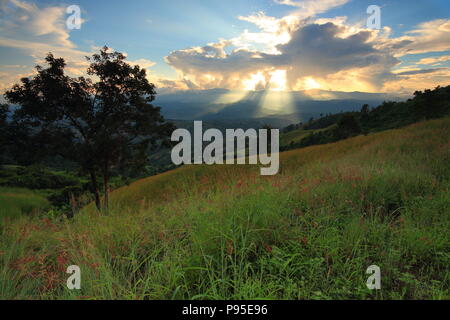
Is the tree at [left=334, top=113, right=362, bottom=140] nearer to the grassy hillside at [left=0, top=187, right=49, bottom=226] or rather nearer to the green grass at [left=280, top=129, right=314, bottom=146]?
the green grass at [left=280, top=129, right=314, bottom=146]

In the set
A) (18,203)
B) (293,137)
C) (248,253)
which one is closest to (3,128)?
(248,253)

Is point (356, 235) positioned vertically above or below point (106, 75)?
below

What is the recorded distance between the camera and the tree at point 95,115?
15.2m

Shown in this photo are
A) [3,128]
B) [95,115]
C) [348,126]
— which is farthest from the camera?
[348,126]

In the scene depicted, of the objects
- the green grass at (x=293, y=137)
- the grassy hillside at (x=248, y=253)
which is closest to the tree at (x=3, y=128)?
the grassy hillside at (x=248, y=253)

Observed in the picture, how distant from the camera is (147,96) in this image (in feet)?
61.9

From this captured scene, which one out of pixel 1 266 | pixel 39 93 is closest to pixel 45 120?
pixel 39 93

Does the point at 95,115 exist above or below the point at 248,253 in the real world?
above

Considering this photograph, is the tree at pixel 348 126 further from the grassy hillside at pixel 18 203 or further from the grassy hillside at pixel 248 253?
the grassy hillside at pixel 18 203

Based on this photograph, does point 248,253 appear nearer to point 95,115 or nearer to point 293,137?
point 95,115

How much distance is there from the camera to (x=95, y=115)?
1758 cm

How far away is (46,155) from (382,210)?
61.0 feet
